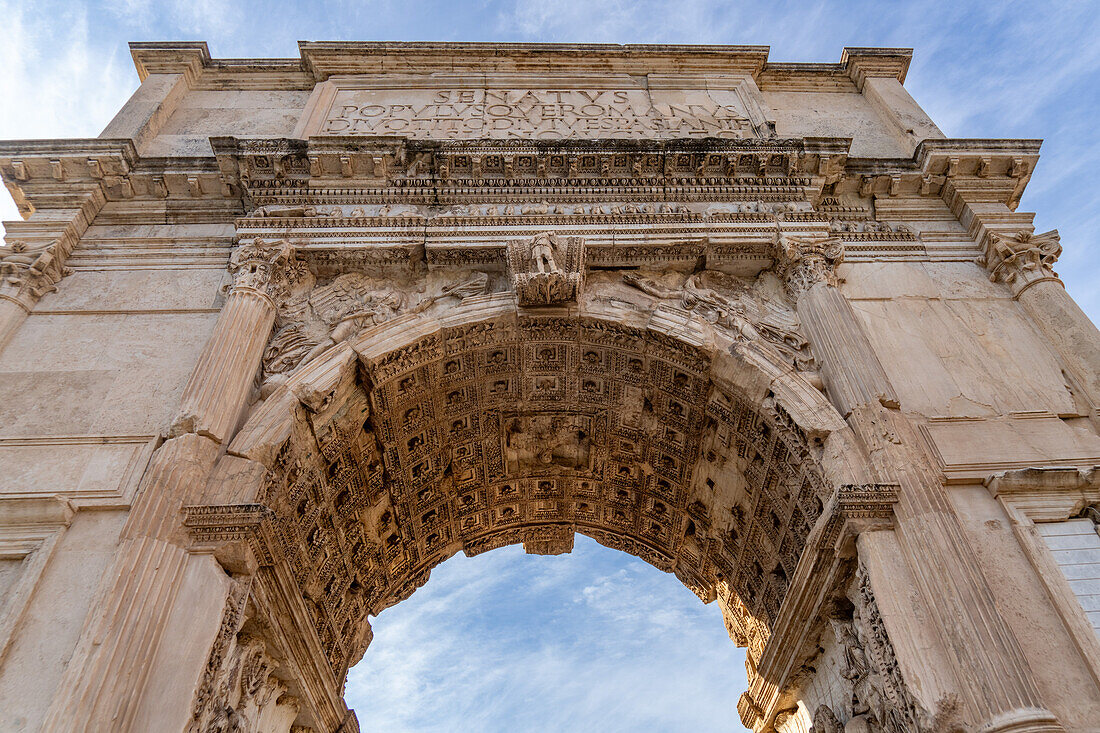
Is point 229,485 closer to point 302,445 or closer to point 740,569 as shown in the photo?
point 302,445

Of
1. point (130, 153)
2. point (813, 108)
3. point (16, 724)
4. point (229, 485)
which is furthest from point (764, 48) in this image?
point (16, 724)

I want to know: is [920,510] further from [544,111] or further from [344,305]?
[544,111]

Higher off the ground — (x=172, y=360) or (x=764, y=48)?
(x=764, y=48)

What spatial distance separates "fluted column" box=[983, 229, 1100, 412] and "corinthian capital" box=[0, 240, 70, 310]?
36.9 feet

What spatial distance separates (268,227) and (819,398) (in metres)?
6.70

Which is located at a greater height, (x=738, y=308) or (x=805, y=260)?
(x=805, y=260)

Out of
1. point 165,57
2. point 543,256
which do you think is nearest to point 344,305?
point 543,256

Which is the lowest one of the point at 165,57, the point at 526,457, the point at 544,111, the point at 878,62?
the point at 526,457

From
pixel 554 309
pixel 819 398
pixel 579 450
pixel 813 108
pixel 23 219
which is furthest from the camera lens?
pixel 813 108

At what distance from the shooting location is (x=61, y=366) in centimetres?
800

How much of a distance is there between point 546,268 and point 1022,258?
5.72 metres

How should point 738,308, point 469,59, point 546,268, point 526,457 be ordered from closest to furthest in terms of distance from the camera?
point 546,268 < point 738,308 < point 526,457 < point 469,59

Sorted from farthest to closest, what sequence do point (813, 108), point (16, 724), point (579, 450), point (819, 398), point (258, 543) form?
point (813, 108), point (579, 450), point (819, 398), point (258, 543), point (16, 724)

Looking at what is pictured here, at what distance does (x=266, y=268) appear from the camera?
871 centimetres
